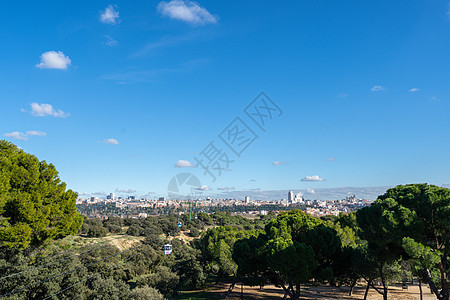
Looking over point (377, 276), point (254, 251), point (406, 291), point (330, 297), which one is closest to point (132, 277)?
point (254, 251)

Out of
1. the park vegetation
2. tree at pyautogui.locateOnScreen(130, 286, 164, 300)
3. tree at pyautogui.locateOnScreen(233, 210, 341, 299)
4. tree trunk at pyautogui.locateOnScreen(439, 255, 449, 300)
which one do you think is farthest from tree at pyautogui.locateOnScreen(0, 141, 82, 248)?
tree trunk at pyautogui.locateOnScreen(439, 255, 449, 300)

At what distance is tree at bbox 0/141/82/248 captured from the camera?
14953 millimetres

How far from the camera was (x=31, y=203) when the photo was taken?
15.9 metres

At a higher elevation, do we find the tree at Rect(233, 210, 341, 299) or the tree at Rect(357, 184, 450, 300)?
the tree at Rect(357, 184, 450, 300)

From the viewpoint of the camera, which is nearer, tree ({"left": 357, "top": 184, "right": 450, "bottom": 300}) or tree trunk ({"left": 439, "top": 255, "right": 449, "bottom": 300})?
tree ({"left": 357, "top": 184, "right": 450, "bottom": 300})

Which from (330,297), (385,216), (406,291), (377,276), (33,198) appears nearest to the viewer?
(385,216)

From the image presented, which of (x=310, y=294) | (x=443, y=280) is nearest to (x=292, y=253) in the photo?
Result: (x=443, y=280)

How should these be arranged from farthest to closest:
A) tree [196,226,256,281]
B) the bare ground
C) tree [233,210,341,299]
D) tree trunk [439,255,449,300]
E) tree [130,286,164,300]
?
1. tree [196,226,256,281]
2. the bare ground
3. tree [130,286,164,300]
4. tree [233,210,341,299]
5. tree trunk [439,255,449,300]

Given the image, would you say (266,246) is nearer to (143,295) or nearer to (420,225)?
(143,295)

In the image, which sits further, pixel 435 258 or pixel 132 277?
pixel 132 277

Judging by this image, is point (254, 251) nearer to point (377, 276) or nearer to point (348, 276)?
point (348, 276)

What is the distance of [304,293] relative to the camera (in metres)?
27.8

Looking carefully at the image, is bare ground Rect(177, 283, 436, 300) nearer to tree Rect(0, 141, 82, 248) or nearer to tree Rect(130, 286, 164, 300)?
tree Rect(130, 286, 164, 300)

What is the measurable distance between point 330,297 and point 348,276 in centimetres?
580
